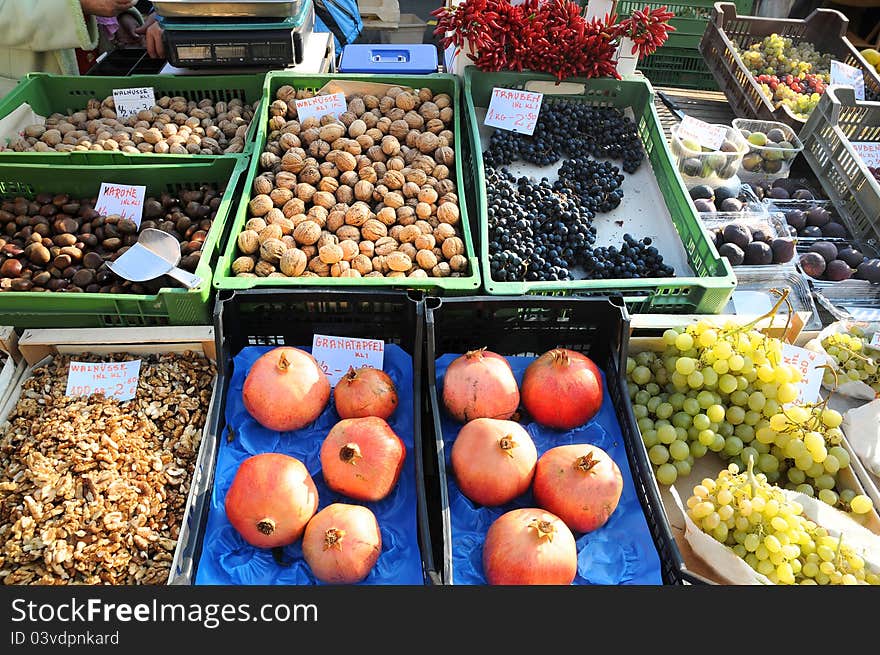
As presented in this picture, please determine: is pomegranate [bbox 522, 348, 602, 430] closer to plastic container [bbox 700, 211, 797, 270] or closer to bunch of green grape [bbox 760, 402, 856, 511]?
bunch of green grape [bbox 760, 402, 856, 511]

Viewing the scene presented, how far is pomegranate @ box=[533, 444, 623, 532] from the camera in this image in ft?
5.75

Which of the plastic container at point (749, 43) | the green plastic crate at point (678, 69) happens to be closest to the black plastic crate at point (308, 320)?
the plastic container at point (749, 43)

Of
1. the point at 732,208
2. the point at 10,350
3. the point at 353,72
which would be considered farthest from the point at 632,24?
the point at 10,350

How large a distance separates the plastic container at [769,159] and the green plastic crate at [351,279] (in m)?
1.63

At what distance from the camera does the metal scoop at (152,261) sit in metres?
2.19

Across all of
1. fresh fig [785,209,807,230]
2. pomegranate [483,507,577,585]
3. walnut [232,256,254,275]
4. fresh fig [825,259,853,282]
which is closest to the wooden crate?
walnut [232,256,254,275]

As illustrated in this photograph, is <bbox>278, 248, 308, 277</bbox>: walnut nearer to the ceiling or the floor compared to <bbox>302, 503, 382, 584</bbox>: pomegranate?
nearer to the ceiling

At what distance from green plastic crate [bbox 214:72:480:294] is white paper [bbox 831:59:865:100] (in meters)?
2.68

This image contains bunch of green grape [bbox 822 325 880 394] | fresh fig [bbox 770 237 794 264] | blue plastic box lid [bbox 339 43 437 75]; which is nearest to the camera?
bunch of green grape [bbox 822 325 880 394]

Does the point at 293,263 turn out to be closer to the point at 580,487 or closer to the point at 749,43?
the point at 580,487

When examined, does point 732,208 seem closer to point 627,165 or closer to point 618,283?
point 627,165

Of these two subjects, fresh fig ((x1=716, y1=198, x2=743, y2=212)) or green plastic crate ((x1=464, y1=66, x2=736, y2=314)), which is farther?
fresh fig ((x1=716, y1=198, x2=743, y2=212))

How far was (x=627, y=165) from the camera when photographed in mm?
3131

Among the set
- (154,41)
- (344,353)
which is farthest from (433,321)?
(154,41)
